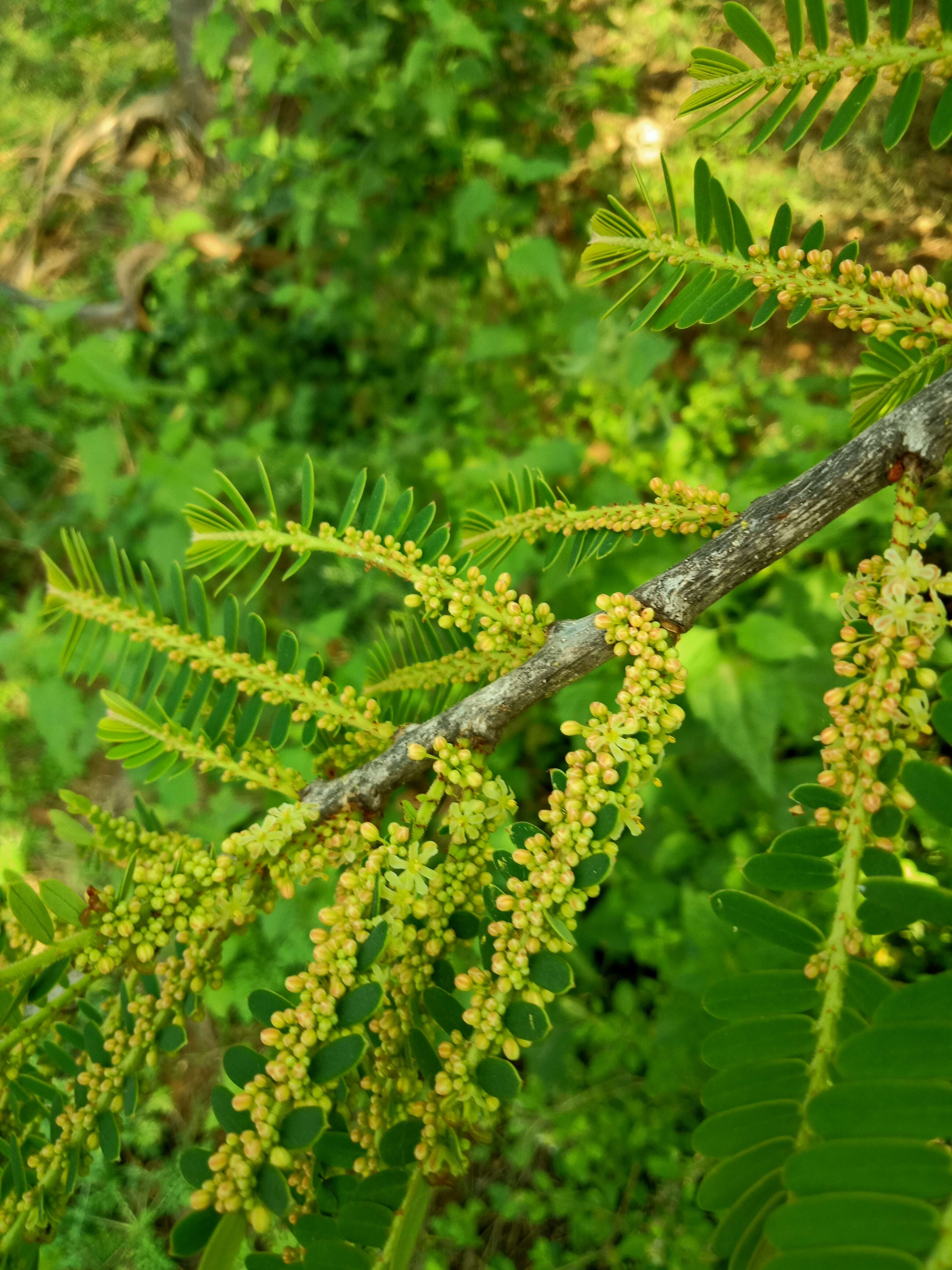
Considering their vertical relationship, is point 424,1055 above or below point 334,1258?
above

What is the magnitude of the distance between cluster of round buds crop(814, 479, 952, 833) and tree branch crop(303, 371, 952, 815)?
11 centimetres

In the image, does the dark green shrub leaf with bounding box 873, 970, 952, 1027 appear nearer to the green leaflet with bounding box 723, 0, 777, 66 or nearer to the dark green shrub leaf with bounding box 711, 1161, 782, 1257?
the dark green shrub leaf with bounding box 711, 1161, 782, 1257

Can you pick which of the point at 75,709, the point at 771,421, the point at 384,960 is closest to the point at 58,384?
the point at 75,709

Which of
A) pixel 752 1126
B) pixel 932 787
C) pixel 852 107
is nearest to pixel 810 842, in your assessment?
pixel 932 787

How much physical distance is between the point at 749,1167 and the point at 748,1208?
0.03 meters

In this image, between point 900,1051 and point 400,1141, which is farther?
point 400,1141

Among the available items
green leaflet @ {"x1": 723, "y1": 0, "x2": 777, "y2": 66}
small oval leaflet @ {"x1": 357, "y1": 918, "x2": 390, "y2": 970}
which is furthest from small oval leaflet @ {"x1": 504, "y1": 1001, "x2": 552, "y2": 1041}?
green leaflet @ {"x1": 723, "y1": 0, "x2": 777, "y2": 66}

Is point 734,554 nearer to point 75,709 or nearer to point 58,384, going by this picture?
point 75,709

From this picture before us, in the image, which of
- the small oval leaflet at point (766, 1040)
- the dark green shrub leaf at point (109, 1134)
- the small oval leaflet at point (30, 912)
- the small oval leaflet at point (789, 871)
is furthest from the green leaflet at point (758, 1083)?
the small oval leaflet at point (30, 912)

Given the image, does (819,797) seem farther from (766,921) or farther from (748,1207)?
(748,1207)

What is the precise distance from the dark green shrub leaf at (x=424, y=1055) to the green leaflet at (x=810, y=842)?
14.3 inches

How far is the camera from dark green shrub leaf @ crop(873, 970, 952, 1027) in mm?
487

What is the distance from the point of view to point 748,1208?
21.5 inches

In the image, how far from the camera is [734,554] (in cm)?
77
